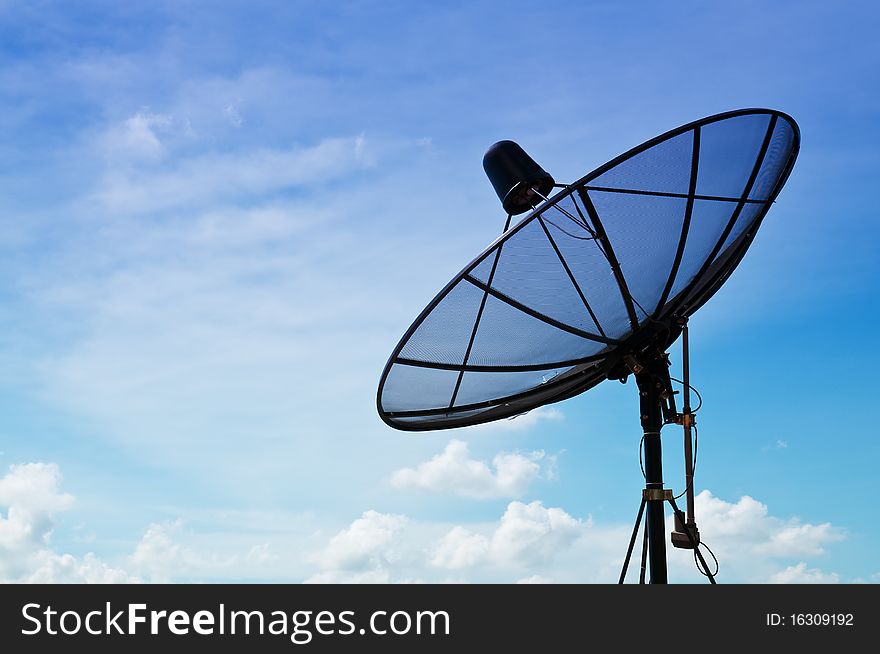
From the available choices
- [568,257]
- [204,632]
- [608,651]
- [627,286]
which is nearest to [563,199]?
[568,257]

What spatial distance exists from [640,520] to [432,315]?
2.37 metres

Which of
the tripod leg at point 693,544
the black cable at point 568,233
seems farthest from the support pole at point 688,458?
the black cable at point 568,233

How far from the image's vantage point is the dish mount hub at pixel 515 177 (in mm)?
6613

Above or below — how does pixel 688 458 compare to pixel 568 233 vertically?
below

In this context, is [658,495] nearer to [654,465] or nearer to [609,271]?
[654,465]

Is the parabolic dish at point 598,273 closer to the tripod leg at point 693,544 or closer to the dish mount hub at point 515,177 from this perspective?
the dish mount hub at point 515,177

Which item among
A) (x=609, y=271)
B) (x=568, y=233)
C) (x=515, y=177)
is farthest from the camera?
(x=515, y=177)

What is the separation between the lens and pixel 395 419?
7.65m

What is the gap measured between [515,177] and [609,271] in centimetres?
112

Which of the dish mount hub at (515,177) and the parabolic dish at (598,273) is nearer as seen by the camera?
the parabolic dish at (598,273)

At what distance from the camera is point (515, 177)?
6645 mm

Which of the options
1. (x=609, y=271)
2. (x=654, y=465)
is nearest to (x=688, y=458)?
(x=654, y=465)

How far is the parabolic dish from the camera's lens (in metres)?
5.98

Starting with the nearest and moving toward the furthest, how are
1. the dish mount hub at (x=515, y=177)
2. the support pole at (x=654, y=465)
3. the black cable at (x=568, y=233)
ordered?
the black cable at (x=568, y=233) < the support pole at (x=654, y=465) < the dish mount hub at (x=515, y=177)
